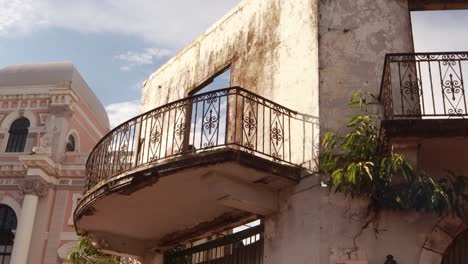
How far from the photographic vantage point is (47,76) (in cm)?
3094

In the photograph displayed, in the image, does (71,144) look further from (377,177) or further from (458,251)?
(458,251)

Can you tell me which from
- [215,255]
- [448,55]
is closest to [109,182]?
[215,255]

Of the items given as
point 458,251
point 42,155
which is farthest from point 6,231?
point 458,251

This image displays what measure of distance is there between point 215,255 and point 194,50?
15.1ft

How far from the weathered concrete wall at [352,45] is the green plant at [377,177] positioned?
0.37 m

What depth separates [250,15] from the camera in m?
10.7

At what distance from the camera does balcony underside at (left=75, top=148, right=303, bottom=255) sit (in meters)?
7.73

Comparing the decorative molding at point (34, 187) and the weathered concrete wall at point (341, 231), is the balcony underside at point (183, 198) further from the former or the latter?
the decorative molding at point (34, 187)

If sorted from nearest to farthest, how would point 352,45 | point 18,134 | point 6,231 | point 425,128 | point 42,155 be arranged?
point 425,128 < point 352,45 < point 42,155 < point 6,231 < point 18,134

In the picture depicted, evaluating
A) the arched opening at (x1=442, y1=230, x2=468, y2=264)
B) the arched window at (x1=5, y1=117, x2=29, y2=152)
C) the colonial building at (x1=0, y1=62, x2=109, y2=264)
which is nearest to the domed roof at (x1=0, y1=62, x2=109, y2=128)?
the colonial building at (x1=0, y1=62, x2=109, y2=264)

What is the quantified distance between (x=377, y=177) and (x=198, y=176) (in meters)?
2.41

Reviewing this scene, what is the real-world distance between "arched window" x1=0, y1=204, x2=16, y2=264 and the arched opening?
77.6ft

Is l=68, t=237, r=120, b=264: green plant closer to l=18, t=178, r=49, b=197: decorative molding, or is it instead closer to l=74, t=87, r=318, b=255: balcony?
l=74, t=87, r=318, b=255: balcony

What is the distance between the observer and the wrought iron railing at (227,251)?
882 cm
